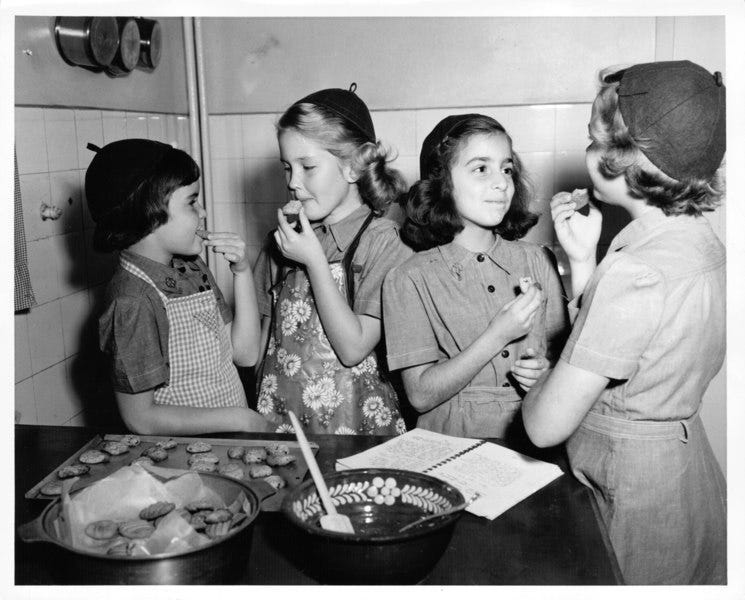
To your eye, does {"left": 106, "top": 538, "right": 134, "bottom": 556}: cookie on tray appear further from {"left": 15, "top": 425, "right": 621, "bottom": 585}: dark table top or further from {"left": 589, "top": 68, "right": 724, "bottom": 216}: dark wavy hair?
{"left": 589, "top": 68, "right": 724, "bottom": 216}: dark wavy hair

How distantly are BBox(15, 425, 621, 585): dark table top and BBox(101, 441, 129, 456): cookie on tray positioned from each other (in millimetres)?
132

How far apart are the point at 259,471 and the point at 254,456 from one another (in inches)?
2.4

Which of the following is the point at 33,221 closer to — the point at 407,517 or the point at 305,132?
the point at 305,132

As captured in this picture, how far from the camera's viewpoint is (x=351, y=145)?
1727 millimetres

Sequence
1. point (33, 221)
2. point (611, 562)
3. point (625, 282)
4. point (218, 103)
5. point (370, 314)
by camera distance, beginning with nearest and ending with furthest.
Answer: point (611, 562) → point (625, 282) → point (370, 314) → point (33, 221) → point (218, 103)

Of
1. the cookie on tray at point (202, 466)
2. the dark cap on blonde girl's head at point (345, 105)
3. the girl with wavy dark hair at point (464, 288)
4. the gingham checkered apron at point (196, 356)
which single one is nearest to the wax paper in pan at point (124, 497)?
the cookie on tray at point (202, 466)

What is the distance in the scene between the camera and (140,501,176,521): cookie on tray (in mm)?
968

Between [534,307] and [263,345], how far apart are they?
765 millimetres

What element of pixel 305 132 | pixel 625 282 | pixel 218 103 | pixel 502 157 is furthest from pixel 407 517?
pixel 218 103

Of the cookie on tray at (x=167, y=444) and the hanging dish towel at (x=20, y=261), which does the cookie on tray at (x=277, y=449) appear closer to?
the cookie on tray at (x=167, y=444)

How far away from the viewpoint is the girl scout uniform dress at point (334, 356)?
5.53 ft

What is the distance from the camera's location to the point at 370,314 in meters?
1.68

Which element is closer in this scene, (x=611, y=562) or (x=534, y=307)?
(x=611, y=562)

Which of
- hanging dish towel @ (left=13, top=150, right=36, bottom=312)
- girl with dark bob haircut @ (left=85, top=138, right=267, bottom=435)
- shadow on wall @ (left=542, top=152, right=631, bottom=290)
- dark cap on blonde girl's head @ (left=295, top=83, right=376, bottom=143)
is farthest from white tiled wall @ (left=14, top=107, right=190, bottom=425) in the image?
shadow on wall @ (left=542, top=152, right=631, bottom=290)
